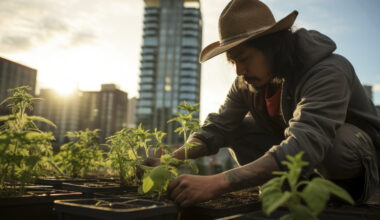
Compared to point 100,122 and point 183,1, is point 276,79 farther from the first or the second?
point 100,122

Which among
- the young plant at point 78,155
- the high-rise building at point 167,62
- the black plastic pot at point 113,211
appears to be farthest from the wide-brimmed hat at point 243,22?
the high-rise building at point 167,62

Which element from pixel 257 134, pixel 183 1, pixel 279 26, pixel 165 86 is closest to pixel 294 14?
pixel 279 26

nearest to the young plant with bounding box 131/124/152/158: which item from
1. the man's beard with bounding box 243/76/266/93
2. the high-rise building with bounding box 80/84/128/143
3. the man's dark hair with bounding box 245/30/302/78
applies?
the man's beard with bounding box 243/76/266/93

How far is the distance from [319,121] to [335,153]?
41cm

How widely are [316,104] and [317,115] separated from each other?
88 mm

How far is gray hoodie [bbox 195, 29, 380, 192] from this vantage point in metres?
1.37

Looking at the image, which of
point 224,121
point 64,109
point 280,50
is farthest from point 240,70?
point 64,109

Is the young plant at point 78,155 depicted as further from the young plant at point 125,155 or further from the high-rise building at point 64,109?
the high-rise building at point 64,109

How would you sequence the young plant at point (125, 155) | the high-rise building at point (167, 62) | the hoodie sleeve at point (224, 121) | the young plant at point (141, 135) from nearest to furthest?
the young plant at point (141, 135) < the young plant at point (125, 155) < the hoodie sleeve at point (224, 121) < the high-rise building at point (167, 62)

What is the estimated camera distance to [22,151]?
139 centimetres

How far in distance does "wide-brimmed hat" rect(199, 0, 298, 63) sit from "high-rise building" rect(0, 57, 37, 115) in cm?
181

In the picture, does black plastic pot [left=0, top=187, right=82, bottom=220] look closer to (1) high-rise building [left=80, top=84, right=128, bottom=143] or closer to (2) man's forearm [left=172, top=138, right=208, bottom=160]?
(2) man's forearm [left=172, top=138, right=208, bottom=160]

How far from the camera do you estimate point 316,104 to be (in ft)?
4.99

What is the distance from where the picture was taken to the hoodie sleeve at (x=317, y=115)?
4.41 feet
